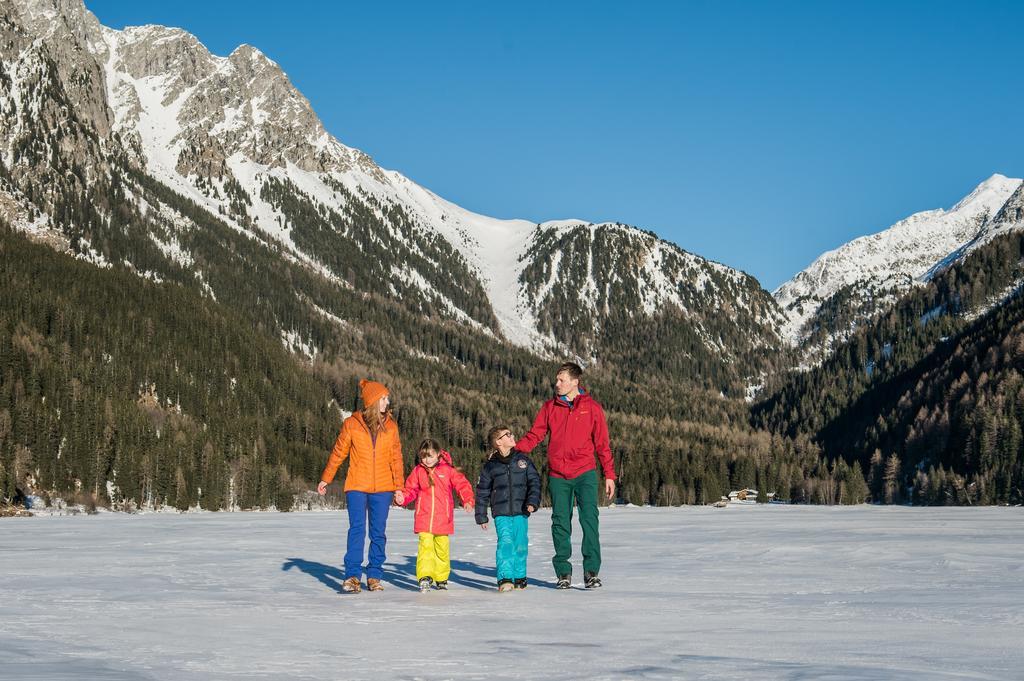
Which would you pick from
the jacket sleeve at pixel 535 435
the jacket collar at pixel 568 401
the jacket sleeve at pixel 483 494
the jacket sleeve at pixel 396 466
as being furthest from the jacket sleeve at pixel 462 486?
the jacket collar at pixel 568 401

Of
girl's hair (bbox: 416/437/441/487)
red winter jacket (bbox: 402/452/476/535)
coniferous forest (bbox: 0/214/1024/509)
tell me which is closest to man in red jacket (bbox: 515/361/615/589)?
red winter jacket (bbox: 402/452/476/535)

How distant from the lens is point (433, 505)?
1620 cm

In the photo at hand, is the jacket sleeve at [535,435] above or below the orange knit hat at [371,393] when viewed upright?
below

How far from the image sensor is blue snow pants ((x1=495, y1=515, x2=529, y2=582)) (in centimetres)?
1606

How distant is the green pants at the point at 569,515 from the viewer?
1619 centimetres

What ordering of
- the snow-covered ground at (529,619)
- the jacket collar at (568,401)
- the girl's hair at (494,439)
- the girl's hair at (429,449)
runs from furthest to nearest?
the jacket collar at (568,401)
the girl's hair at (429,449)
the girl's hair at (494,439)
the snow-covered ground at (529,619)

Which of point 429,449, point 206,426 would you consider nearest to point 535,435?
point 429,449

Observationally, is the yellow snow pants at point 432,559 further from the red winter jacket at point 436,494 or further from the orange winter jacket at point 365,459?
the orange winter jacket at point 365,459

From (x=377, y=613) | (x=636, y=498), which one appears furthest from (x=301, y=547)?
(x=636, y=498)

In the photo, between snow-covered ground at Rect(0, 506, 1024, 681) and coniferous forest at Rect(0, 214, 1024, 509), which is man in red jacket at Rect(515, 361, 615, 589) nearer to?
snow-covered ground at Rect(0, 506, 1024, 681)

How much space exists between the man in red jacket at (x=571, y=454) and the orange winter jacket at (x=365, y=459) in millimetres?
2174

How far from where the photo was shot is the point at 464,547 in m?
26.5

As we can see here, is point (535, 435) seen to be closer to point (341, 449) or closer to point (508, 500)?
point (508, 500)

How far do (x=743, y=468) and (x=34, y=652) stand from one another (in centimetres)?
17573
